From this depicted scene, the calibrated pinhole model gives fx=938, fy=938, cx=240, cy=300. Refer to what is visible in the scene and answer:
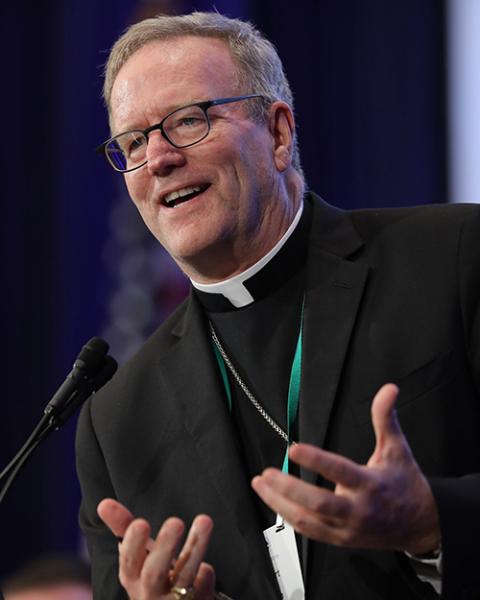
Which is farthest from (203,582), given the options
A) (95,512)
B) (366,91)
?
(366,91)

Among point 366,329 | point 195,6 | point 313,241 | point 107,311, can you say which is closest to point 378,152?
point 195,6

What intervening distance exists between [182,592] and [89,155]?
2.58 meters

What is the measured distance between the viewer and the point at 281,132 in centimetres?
236

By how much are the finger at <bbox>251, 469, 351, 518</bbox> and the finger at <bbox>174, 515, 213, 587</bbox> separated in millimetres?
250

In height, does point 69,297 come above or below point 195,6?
below

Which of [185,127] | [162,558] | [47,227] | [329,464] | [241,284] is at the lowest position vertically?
[47,227]

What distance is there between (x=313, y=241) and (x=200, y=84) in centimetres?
45

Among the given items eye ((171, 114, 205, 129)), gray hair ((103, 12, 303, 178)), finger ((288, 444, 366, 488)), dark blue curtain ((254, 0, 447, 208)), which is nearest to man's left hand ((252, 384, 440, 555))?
finger ((288, 444, 366, 488))

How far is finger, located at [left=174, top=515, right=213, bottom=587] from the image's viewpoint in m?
1.56

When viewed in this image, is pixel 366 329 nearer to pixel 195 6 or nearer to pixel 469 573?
pixel 469 573

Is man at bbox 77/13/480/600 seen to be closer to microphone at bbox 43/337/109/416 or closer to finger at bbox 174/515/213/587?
finger at bbox 174/515/213/587

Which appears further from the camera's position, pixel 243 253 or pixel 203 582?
pixel 243 253

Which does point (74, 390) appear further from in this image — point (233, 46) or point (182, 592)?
point (233, 46)

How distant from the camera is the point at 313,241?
223 cm
